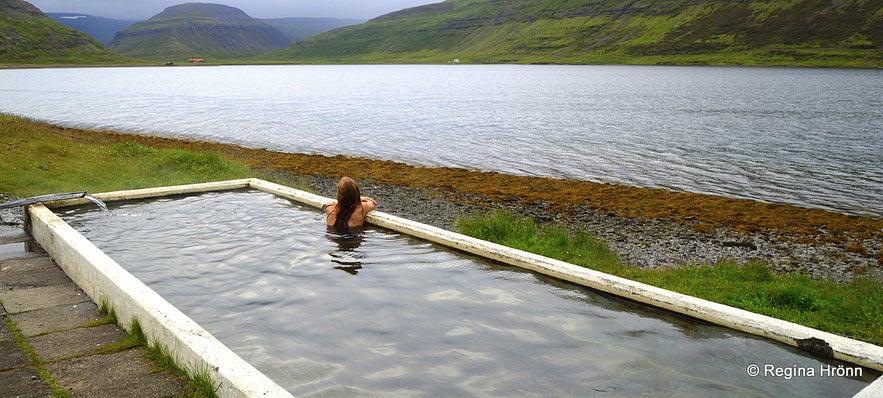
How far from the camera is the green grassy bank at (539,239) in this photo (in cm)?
849

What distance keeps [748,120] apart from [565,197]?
36.8 meters

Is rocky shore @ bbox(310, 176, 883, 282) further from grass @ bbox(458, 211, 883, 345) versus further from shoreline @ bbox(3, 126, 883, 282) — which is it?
grass @ bbox(458, 211, 883, 345)

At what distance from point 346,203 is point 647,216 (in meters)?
8.82

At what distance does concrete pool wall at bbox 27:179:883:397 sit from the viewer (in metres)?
5.29

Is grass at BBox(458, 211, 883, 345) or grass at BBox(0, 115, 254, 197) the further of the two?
grass at BBox(0, 115, 254, 197)

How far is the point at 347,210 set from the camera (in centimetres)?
1184

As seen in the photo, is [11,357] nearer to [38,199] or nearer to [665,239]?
[38,199]

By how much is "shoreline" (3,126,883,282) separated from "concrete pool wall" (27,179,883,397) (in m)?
3.65

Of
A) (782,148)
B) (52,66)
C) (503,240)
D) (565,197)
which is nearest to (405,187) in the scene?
(565,197)

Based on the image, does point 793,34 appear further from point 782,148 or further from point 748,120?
point 782,148

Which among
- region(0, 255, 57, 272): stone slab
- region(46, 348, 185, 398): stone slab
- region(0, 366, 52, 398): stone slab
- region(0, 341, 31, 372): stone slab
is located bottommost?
region(0, 255, 57, 272): stone slab

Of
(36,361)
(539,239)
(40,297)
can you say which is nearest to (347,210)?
(539,239)

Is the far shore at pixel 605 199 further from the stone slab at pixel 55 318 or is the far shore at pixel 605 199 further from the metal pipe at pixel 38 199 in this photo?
the stone slab at pixel 55 318

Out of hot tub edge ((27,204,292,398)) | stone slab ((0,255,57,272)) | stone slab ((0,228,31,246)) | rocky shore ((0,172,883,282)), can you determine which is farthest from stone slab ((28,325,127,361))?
rocky shore ((0,172,883,282))
